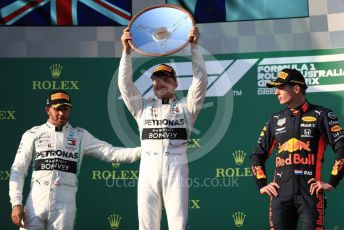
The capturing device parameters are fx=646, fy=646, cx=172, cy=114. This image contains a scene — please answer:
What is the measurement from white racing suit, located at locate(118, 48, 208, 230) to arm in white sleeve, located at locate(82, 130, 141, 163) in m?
0.17

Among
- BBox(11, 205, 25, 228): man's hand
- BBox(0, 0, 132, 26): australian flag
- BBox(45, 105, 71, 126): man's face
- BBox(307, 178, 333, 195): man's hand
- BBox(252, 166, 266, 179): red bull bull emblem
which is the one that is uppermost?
BBox(0, 0, 132, 26): australian flag

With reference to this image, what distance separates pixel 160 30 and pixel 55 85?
295 cm

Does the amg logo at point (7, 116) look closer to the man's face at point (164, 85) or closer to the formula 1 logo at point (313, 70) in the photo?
the formula 1 logo at point (313, 70)

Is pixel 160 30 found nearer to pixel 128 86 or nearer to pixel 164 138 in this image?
pixel 128 86

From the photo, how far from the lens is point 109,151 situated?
200 inches

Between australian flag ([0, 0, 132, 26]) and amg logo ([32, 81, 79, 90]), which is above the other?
australian flag ([0, 0, 132, 26])

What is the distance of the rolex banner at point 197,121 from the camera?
7.23 metres

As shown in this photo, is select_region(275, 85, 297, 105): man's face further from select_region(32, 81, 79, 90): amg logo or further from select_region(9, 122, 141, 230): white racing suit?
select_region(32, 81, 79, 90): amg logo

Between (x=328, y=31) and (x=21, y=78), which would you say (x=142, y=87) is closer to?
(x=21, y=78)

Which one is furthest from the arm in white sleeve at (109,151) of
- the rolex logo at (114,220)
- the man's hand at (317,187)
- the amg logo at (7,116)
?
the amg logo at (7,116)

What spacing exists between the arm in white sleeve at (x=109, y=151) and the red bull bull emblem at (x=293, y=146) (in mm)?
1099

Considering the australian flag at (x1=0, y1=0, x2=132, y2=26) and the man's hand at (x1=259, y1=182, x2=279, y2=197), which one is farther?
the australian flag at (x1=0, y1=0, x2=132, y2=26)

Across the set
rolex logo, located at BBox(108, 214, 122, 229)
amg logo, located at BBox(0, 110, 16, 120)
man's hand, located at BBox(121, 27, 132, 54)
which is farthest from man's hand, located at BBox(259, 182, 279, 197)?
amg logo, located at BBox(0, 110, 16, 120)

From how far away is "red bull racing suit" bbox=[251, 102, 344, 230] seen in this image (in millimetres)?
4457
